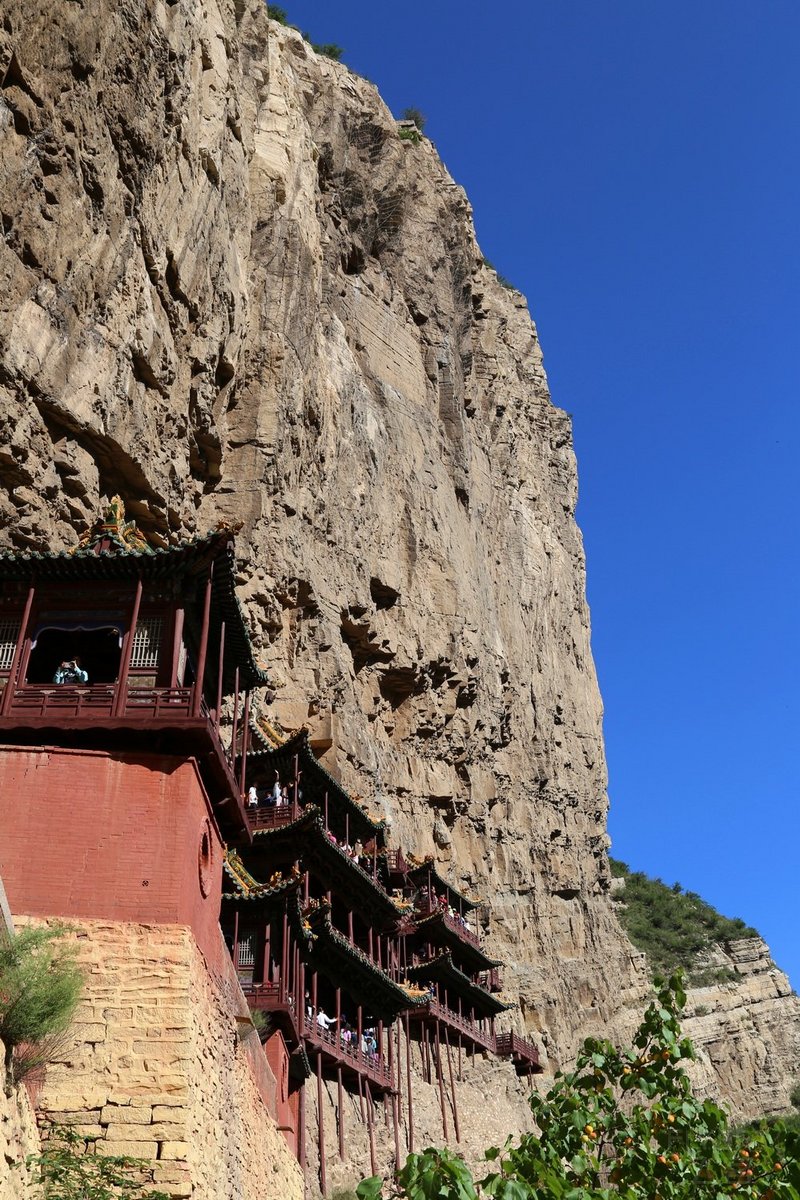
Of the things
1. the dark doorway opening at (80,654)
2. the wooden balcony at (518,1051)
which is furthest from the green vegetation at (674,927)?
the dark doorway opening at (80,654)

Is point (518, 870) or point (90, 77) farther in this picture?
point (518, 870)

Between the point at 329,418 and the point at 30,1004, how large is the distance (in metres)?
30.6

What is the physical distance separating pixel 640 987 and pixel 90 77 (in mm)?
48026

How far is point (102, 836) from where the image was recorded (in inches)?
521

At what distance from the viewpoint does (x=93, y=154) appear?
2498 centimetres

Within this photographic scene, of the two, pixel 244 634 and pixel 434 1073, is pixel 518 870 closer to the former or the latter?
pixel 434 1073

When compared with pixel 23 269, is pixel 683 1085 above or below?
below

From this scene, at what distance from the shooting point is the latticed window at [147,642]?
15383 millimetres

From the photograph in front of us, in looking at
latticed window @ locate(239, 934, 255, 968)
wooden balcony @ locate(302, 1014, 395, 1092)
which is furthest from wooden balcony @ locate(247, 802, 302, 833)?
wooden balcony @ locate(302, 1014, 395, 1092)

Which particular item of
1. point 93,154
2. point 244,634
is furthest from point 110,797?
point 93,154

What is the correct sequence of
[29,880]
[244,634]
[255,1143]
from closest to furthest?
[29,880], [255,1143], [244,634]

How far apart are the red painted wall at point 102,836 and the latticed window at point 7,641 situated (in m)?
2.14

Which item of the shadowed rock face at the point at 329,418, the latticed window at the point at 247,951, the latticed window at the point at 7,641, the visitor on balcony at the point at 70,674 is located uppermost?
the shadowed rock face at the point at 329,418

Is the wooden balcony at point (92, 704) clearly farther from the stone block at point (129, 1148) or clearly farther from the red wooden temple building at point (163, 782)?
the stone block at point (129, 1148)
